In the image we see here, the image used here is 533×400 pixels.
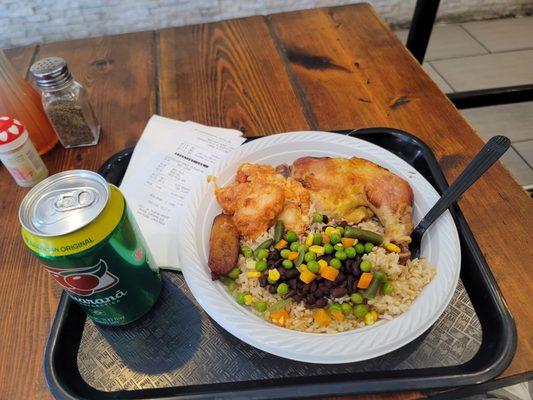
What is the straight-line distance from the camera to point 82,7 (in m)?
2.87

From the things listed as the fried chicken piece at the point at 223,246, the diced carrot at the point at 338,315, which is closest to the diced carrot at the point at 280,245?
the fried chicken piece at the point at 223,246

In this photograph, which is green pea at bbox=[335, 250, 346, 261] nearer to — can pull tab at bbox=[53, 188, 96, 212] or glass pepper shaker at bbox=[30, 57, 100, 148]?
can pull tab at bbox=[53, 188, 96, 212]

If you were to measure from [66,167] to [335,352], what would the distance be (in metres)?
1.06

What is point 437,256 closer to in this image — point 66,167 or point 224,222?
point 224,222

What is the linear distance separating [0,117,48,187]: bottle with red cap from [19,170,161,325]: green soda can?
0.45 meters

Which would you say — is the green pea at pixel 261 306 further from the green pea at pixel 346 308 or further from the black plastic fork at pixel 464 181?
the black plastic fork at pixel 464 181

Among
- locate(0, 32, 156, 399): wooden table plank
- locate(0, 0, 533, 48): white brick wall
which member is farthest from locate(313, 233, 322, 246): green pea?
locate(0, 0, 533, 48): white brick wall

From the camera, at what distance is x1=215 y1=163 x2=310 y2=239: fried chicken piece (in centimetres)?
110

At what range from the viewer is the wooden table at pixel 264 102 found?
39.8 inches

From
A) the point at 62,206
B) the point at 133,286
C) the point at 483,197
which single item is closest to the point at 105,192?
the point at 62,206

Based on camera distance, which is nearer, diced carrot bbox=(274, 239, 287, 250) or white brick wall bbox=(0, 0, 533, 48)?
diced carrot bbox=(274, 239, 287, 250)

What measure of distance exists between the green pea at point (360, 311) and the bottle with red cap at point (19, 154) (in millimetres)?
1017

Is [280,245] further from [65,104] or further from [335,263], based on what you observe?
[65,104]

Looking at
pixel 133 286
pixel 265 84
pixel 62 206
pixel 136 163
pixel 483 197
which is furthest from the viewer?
pixel 265 84
